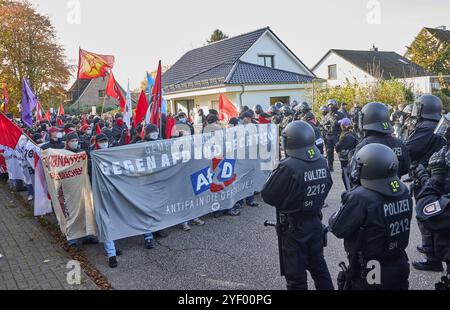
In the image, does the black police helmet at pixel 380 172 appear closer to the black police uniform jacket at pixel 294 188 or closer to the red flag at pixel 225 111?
the black police uniform jacket at pixel 294 188

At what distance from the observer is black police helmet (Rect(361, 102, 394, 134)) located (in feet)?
16.3

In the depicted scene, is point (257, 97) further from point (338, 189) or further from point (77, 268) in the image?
point (77, 268)

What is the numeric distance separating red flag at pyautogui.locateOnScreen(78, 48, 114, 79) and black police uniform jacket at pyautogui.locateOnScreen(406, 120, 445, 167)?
28.6ft

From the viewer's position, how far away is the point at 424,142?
5.05 metres

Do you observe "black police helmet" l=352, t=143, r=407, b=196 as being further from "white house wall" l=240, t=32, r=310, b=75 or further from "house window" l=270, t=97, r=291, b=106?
"white house wall" l=240, t=32, r=310, b=75

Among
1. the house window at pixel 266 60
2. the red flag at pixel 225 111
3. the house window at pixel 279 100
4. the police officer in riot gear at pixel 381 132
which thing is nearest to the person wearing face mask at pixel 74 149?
the police officer in riot gear at pixel 381 132

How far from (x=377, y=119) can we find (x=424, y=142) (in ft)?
2.34

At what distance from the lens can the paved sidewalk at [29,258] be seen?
5.01 m

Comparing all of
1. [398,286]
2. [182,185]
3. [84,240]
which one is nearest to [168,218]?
[182,185]

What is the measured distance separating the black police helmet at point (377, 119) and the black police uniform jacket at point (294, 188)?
1.64 meters

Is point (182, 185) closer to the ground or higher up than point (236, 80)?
closer to the ground

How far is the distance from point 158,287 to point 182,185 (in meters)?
2.39

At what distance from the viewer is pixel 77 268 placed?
531 cm

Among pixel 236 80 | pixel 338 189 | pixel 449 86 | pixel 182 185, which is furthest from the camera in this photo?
pixel 449 86
